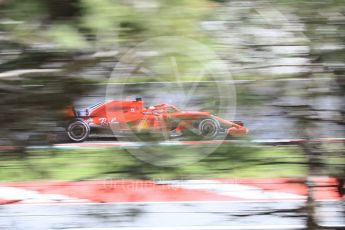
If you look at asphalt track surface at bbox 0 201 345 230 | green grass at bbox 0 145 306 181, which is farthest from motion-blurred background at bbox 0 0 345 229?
asphalt track surface at bbox 0 201 345 230

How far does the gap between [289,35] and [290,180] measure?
1.66 feet

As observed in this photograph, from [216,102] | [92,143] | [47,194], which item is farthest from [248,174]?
[47,194]

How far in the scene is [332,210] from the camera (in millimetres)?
2014

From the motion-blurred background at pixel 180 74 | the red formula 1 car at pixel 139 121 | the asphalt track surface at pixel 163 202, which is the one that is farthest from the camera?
the asphalt track surface at pixel 163 202

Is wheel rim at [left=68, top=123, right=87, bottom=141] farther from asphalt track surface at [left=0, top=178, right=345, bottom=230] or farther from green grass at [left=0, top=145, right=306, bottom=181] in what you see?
asphalt track surface at [left=0, top=178, right=345, bottom=230]

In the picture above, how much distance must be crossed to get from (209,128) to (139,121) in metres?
0.22

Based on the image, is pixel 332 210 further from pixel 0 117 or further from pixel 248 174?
pixel 0 117

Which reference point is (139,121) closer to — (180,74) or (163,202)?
(180,74)

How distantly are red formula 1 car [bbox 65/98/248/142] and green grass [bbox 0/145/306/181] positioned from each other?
0.08 m

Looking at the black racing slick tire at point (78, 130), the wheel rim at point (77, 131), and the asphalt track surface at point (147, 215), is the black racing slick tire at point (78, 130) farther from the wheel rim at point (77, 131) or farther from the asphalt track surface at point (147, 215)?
the asphalt track surface at point (147, 215)

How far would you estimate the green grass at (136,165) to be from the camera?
1794 mm

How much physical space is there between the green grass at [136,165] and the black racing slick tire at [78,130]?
52 mm

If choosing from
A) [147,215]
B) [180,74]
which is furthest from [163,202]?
[180,74]

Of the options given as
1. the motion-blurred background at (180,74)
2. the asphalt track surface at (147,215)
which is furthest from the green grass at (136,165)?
the asphalt track surface at (147,215)
